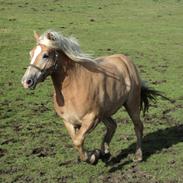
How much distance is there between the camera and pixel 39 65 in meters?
5.87

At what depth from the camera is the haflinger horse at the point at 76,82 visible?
233 inches

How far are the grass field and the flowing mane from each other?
1.66 metres

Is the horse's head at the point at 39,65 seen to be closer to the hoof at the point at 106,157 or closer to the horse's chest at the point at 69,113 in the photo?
the horse's chest at the point at 69,113

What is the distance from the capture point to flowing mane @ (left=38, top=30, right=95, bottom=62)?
5941 millimetres

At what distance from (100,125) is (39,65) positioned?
3184mm

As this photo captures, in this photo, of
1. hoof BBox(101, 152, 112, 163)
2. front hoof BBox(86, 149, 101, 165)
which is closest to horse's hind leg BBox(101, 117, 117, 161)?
hoof BBox(101, 152, 112, 163)

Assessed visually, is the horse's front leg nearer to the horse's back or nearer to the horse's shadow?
the horse's back

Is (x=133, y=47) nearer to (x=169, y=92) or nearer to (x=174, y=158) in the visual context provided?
(x=169, y=92)

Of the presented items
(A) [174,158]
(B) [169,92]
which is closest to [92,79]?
(A) [174,158]

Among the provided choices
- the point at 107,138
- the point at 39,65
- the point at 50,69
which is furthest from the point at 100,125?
the point at 39,65

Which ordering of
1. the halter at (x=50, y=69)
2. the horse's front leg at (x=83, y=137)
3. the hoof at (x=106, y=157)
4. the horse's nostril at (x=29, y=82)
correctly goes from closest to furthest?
the horse's nostril at (x=29, y=82), the halter at (x=50, y=69), the horse's front leg at (x=83, y=137), the hoof at (x=106, y=157)

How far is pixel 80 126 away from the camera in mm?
6410

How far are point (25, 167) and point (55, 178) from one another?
56 cm

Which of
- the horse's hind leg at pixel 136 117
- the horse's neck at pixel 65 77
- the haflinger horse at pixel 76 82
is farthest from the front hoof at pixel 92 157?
the horse's hind leg at pixel 136 117
